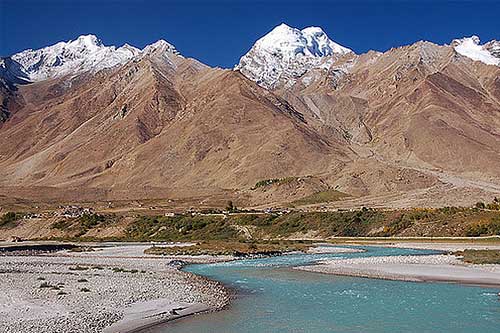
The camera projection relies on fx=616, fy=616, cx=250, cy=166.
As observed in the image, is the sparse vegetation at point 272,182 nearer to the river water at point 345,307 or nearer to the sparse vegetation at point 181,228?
the sparse vegetation at point 181,228

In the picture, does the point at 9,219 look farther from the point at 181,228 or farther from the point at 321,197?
the point at 321,197

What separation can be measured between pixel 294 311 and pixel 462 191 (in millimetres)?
128617

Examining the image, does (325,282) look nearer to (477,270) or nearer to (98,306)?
(477,270)

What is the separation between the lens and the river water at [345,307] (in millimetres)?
29875

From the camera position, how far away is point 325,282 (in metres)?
46.8

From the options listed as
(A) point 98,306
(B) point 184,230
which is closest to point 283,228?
(B) point 184,230

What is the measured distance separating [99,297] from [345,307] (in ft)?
48.5

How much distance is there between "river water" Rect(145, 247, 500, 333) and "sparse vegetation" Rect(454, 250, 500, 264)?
14.5m

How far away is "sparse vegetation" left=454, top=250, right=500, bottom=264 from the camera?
183 feet

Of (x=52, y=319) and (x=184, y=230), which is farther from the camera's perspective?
(x=184, y=230)

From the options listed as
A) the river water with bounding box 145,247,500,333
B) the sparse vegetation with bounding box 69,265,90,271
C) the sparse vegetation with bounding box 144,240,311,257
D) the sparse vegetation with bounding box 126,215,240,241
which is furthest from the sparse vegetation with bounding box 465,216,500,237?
the sparse vegetation with bounding box 69,265,90,271

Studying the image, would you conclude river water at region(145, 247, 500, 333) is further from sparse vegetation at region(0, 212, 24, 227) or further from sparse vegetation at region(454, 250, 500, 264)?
sparse vegetation at region(0, 212, 24, 227)

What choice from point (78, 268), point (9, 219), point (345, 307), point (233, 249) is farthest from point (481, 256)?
point (9, 219)

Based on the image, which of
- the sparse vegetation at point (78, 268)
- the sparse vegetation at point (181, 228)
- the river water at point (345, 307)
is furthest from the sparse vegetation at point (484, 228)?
the sparse vegetation at point (78, 268)
